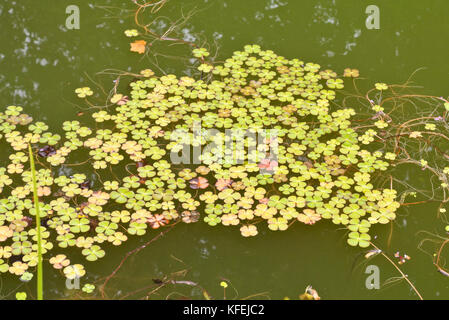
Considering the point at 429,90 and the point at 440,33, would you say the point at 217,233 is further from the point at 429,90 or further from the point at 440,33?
the point at 440,33

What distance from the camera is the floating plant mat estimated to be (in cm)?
259

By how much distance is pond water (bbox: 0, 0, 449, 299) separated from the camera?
2465 millimetres

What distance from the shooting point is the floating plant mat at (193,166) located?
2.59m

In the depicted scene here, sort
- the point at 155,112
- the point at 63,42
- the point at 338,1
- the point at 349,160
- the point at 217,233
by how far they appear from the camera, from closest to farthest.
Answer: the point at 217,233 < the point at 349,160 < the point at 155,112 < the point at 63,42 < the point at 338,1

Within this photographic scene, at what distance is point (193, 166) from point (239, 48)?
1.15 m

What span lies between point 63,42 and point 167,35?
64 cm

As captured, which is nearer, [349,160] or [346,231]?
[346,231]

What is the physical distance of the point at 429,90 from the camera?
3.48m

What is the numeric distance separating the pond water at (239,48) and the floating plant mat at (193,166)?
8 cm

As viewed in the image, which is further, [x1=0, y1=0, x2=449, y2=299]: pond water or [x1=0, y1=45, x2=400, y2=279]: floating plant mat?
[x1=0, y1=45, x2=400, y2=279]: floating plant mat

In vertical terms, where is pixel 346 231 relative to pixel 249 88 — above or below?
below

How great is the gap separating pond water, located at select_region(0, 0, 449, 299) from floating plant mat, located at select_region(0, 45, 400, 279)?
78 mm
